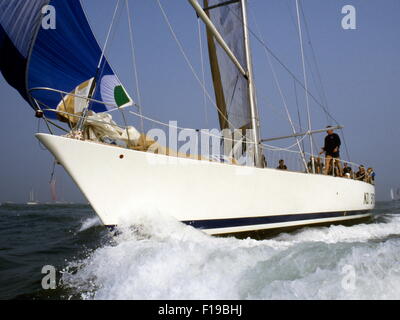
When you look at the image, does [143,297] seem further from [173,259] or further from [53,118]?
[53,118]

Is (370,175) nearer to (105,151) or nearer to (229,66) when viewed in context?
(229,66)

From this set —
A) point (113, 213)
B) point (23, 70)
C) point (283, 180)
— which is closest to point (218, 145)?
point (283, 180)

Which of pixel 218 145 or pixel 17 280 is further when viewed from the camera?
pixel 218 145

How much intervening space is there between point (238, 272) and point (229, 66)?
8.08 m

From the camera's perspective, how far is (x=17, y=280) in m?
3.96

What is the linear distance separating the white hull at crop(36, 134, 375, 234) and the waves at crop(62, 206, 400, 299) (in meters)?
0.88

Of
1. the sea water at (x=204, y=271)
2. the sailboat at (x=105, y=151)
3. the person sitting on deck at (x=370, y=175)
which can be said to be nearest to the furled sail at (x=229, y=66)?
the sailboat at (x=105, y=151)

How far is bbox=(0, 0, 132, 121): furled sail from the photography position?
4.96 meters

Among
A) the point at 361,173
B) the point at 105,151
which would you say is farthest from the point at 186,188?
the point at 361,173

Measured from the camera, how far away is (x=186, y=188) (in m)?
5.46

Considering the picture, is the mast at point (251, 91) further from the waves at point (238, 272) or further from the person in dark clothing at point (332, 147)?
the waves at point (238, 272)

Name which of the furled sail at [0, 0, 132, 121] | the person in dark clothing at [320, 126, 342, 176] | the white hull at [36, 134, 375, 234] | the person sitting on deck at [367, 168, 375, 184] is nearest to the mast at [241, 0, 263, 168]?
the white hull at [36, 134, 375, 234]

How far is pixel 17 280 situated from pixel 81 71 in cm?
360
